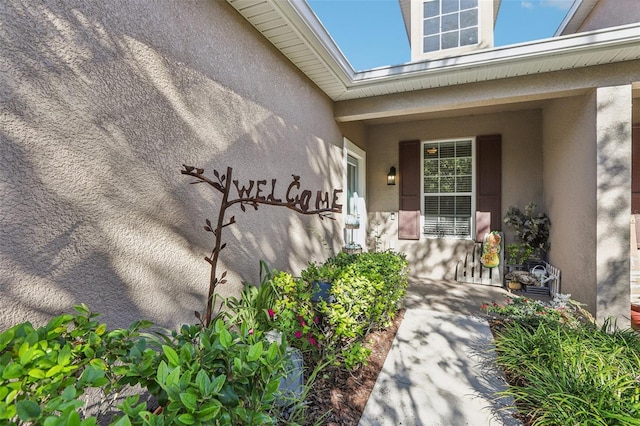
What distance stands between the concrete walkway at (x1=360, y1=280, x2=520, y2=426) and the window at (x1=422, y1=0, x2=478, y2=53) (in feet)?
15.5

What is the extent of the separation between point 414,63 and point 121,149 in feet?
11.9

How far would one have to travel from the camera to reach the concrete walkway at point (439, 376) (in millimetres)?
2123

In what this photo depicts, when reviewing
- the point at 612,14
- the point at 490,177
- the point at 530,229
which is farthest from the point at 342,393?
the point at 612,14

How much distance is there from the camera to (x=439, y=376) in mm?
2594

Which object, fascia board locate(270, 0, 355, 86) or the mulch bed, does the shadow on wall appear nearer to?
the mulch bed

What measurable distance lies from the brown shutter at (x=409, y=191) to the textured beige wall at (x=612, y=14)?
3.47 m

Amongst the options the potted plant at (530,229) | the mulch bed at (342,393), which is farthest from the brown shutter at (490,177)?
the mulch bed at (342,393)

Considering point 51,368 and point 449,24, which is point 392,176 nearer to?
point 449,24

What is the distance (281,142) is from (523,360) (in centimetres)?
325

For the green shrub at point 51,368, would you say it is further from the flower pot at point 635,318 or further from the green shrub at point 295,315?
the flower pot at point 635,318

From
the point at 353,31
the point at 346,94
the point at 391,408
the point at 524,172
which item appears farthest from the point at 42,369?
the point at 524,172

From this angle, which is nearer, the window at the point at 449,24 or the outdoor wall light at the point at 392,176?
the window at the point at 449,24

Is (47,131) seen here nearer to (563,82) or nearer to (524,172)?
(563,82)

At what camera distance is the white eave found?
2797 millimetres
